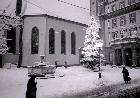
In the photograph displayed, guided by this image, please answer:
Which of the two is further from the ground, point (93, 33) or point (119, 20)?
point (119, 20)

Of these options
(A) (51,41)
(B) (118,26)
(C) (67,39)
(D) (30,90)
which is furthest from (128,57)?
(D) (30,90)

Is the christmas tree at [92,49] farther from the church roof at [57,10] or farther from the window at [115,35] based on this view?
the window at [115,35]

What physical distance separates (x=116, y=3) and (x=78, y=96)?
115 feet

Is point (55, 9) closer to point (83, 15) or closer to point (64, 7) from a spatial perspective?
point (64, 7)

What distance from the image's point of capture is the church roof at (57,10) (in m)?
32.9

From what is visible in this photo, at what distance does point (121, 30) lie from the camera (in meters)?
39.8

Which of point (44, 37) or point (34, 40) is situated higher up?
point (44, 37)

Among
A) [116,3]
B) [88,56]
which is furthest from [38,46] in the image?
[116,3]

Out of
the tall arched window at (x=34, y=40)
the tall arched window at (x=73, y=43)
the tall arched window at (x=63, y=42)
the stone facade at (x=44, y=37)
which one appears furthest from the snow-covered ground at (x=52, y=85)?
the tall arched window at (x=73, y=43)

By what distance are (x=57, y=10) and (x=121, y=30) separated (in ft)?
50.2

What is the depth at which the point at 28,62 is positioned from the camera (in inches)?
1243

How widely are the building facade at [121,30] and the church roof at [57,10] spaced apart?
542 centimetres

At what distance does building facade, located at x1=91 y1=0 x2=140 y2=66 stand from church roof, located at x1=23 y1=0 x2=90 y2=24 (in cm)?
542

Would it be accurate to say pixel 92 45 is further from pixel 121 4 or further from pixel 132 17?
pixel 121 4
